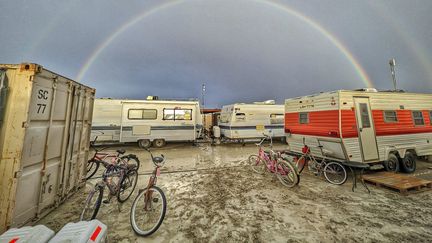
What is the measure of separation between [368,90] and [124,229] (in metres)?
8.43

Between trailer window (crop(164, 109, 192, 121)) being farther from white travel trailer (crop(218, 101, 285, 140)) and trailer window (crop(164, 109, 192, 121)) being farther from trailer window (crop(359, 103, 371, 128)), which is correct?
trailer window (crop(359, 103, 371, 128))

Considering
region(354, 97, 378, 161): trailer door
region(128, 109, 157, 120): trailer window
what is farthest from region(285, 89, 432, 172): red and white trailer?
region(128, 109, 157, 120): trailer window

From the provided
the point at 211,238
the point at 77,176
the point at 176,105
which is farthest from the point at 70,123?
the point at 176,105

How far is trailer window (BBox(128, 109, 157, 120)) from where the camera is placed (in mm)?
10086

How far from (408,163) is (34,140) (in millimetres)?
11031

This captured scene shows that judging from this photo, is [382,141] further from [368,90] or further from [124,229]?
[124,229]

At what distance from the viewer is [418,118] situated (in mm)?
6234

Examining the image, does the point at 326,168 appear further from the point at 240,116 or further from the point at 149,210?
the point at 240,116

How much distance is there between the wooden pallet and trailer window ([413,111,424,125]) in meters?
2.97

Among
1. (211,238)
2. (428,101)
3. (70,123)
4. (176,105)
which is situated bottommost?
(211,238)

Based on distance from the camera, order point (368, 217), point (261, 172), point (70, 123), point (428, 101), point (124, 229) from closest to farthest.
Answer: point (124, 229) < point (368, 217) < point (70, 123) < point (261, 172) < point (428, 101)

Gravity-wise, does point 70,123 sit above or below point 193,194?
above

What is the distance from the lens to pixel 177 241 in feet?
8.39

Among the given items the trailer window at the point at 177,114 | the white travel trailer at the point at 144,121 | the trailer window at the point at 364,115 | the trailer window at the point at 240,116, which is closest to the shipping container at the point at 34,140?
the white travel trailer at the point at 144,121
